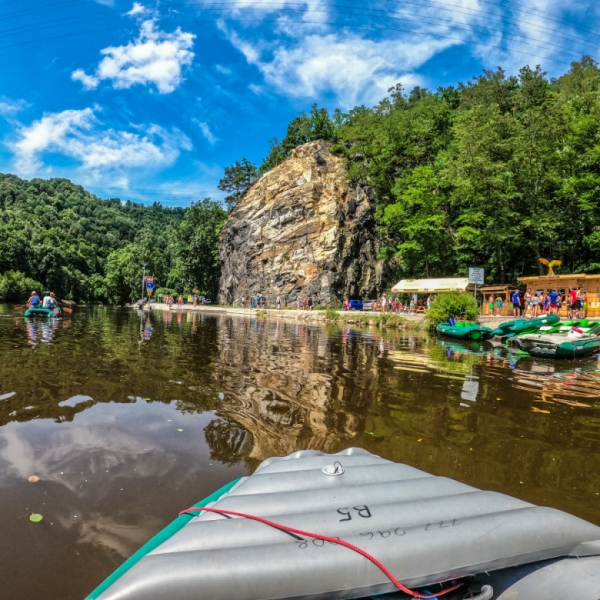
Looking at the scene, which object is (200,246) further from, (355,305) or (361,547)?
(361,547)

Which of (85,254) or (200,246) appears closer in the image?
(200,246)

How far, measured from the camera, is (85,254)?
96125mm

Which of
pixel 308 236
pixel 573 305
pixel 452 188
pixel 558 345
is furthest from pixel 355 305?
pixel 558 345

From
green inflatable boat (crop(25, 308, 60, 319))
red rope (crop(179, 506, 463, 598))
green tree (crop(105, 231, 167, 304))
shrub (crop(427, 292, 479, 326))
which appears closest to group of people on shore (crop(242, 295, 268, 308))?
green inflatable boat (crop(25, 308, 60, 319))

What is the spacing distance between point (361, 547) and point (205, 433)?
11.2 ft

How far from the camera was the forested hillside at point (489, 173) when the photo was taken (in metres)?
28.9

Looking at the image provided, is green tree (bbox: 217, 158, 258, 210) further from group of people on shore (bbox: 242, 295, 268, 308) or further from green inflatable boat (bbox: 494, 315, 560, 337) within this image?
green inflatable boat (bbox: 494, 315, 560, 337)

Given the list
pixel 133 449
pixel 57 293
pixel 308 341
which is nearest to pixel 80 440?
pixel 133 449

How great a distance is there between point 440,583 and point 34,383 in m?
7.49

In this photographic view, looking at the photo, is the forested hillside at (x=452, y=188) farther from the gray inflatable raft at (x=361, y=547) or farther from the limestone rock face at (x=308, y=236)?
the gray inflatable raft at (x=361, y=547)

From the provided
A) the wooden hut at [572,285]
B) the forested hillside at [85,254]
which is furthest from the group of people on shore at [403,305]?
the forested hillside at [85,254]

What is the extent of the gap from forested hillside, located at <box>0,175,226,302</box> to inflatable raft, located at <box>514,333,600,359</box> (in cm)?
5493

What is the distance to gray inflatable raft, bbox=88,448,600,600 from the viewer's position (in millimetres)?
1893

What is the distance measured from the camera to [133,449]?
4535 millimetres
